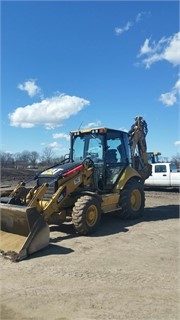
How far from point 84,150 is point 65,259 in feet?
14.3

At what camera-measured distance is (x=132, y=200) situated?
419 inches

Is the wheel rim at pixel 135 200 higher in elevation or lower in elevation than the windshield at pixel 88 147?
lower

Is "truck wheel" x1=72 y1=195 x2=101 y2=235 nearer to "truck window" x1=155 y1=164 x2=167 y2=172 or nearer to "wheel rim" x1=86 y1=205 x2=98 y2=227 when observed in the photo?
"wheel rim" x1=86 y1=205 x2=98 y2=227

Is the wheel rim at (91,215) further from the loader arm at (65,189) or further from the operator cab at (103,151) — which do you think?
the operator cab at (103,151)

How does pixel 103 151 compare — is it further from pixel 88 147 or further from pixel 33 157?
pixel 33 157

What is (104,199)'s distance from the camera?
31.0 ft

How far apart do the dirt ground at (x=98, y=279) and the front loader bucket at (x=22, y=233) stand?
7.0 inches

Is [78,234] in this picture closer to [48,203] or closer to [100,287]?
[48,203]

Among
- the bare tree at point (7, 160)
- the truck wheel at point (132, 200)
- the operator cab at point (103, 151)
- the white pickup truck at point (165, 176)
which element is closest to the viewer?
the operator cab at point (103, 151)

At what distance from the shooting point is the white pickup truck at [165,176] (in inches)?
737

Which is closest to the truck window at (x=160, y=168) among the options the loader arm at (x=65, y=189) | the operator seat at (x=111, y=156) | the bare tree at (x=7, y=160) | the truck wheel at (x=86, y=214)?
the operator seat at (x=111, y=156)

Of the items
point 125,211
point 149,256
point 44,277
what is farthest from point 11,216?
point 125,211

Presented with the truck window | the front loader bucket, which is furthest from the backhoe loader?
the truck window

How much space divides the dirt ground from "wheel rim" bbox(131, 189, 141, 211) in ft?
5.78
